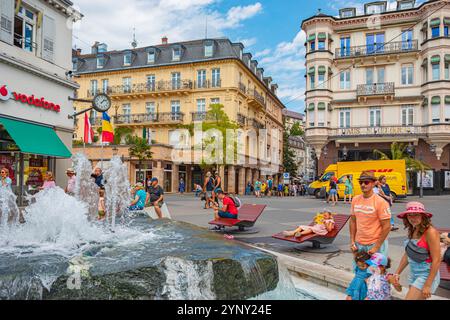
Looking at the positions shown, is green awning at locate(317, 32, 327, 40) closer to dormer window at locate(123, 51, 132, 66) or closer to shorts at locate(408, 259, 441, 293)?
dormer window at locate(123, 51, 132, 66)

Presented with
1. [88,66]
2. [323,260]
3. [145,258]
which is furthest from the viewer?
[88,66]

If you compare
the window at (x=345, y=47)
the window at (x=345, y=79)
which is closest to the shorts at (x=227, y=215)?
the window at (x=345, y=79)

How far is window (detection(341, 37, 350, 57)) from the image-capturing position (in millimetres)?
36031

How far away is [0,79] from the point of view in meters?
14.1

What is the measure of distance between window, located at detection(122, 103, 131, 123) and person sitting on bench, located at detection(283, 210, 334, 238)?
1535 inches

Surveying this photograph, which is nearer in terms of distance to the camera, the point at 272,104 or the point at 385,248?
the point at 385,248

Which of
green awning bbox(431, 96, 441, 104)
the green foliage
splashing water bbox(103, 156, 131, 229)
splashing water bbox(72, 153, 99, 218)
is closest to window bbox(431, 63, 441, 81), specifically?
green awning bbox(431, 96, 441, 104)

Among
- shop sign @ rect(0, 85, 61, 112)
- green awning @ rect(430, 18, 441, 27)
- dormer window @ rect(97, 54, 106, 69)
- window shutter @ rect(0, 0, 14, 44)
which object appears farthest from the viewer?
dormer window @ rect(97, 54, 106, 69)

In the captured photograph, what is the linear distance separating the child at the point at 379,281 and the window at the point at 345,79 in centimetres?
3491

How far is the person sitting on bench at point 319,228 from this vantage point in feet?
24.4

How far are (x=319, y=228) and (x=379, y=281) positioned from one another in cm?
391

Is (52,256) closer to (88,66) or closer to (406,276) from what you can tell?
(406,276)
